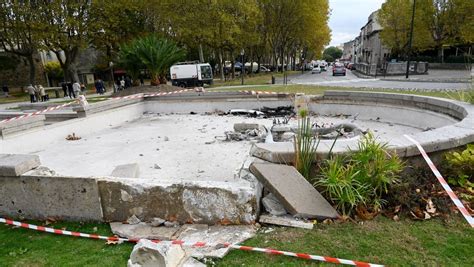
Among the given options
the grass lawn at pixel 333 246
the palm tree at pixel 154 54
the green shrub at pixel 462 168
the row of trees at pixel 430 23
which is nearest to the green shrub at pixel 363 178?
the grass lawn at pixel 333 246

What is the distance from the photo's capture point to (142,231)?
3.61 meters

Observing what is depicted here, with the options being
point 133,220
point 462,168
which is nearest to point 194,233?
point 133,220

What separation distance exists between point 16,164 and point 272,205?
3244mm

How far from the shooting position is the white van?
2656cm

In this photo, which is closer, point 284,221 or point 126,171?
point 284,221

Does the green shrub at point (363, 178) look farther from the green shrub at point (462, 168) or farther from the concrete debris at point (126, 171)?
the concrete debris at point (126, 171)

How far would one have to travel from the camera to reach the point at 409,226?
10.7 feet

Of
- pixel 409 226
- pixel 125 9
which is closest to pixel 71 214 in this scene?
pixel 409 226

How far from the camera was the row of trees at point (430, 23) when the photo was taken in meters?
31.1

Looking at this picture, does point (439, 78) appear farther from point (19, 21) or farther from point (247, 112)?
point (19, 21)

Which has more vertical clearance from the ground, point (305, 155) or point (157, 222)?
point (305, 155)

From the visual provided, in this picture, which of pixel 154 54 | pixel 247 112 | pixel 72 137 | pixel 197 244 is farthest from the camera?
pixel 154 54

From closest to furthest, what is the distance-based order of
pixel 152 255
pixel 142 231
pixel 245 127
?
1. pixel 152 255
2. pixel 142 231
3. pixel 245 127

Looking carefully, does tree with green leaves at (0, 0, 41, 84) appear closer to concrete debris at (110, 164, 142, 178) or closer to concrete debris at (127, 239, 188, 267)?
concrete debris at (110, 164, 142, 178)
